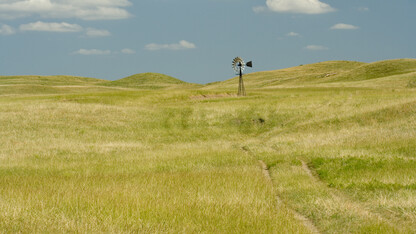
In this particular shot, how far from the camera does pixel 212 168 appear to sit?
22781mm

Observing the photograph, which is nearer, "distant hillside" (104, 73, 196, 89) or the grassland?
the grassland

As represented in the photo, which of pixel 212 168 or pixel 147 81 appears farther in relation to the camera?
pixel 147 81

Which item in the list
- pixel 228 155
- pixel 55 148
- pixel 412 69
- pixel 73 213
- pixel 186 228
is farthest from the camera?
pixel 412 69

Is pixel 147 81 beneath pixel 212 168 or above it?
above

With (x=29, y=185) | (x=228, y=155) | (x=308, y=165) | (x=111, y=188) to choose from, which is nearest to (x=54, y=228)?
(x=111, y=188)

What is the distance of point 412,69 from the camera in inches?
4368

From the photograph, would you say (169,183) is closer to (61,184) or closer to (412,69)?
(61,184)

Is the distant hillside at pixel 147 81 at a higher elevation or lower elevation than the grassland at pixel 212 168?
higher

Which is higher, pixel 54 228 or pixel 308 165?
pixel 54 228

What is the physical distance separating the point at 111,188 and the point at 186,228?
5854 millimetres

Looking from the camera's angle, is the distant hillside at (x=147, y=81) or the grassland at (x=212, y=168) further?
the distant hillside at (x=147, y=81)

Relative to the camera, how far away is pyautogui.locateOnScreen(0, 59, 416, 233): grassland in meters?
10.9

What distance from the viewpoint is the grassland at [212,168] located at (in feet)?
35.8

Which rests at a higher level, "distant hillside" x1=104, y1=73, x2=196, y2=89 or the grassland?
"distant hillside" x1=104, y1=73, x2=196, y2=89
